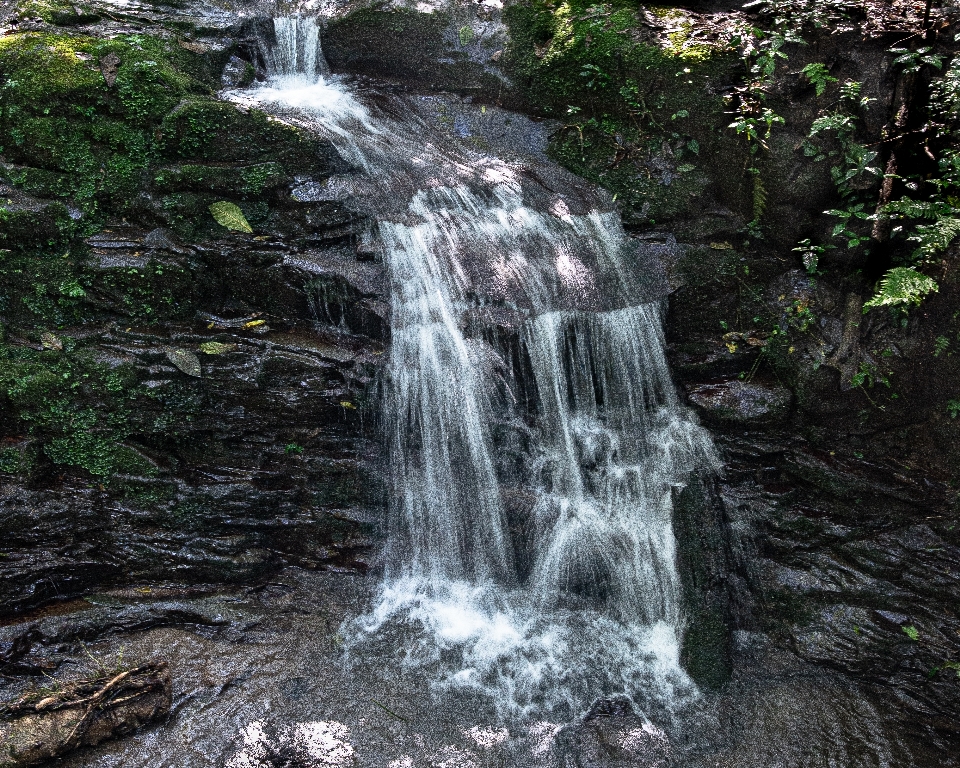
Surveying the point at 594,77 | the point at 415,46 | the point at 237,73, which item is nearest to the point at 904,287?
the point at 594,77

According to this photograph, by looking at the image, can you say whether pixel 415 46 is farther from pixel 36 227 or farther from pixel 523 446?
pixel 523 446

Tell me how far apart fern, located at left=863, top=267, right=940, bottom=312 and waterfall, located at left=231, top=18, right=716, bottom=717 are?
2.00m

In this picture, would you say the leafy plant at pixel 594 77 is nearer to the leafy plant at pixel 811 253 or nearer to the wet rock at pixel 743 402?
the leafy plant at pixel 811 253

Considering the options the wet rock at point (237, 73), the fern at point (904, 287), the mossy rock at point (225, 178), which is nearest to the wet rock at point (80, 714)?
the mossy rock at point (225, 178)

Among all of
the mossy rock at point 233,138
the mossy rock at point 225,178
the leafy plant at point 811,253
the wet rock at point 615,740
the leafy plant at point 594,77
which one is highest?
the leafy plant at point 594,77

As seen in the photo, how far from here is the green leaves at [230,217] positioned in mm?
6281

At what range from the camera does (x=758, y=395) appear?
252 inches

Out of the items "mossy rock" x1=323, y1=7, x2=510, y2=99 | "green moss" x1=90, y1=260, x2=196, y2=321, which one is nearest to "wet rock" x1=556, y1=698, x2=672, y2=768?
"green moss" x1=90, y1=260, x2=196, y2=321

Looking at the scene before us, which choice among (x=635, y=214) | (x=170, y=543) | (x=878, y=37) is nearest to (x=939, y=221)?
(x=878, y=37)

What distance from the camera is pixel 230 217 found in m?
6.30

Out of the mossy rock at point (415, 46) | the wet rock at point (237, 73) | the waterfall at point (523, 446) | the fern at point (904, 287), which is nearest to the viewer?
the fern at point (904, 287)

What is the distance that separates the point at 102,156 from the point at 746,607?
806cm

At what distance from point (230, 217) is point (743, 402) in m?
5.68

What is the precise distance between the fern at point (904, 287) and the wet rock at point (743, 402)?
1.35 metres
